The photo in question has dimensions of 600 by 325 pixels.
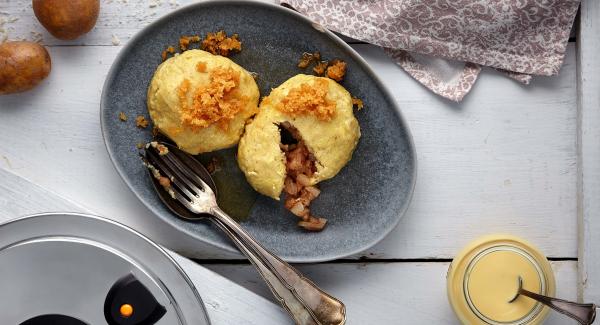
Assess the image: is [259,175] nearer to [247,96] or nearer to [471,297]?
[247,96]

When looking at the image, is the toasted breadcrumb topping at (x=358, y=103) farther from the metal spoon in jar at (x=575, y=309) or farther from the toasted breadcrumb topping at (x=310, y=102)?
the metal spoon in jar at (x=575, y=309)

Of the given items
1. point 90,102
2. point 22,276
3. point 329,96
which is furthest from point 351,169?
point 22,276

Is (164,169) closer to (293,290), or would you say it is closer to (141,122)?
(141,122)

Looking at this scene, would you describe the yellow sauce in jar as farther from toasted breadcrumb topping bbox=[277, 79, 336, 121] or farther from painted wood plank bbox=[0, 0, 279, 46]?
painted wood plank bbox=[0, 0, 279, 46]

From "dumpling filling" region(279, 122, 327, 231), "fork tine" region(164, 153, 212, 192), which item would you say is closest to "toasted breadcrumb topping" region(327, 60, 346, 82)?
"dumpling filling" region(279, 122, 327, 231)

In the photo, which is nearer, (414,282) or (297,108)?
(297,108)

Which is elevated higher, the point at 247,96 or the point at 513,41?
the point at 513,41

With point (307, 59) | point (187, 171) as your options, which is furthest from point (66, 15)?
point (307, 59)
